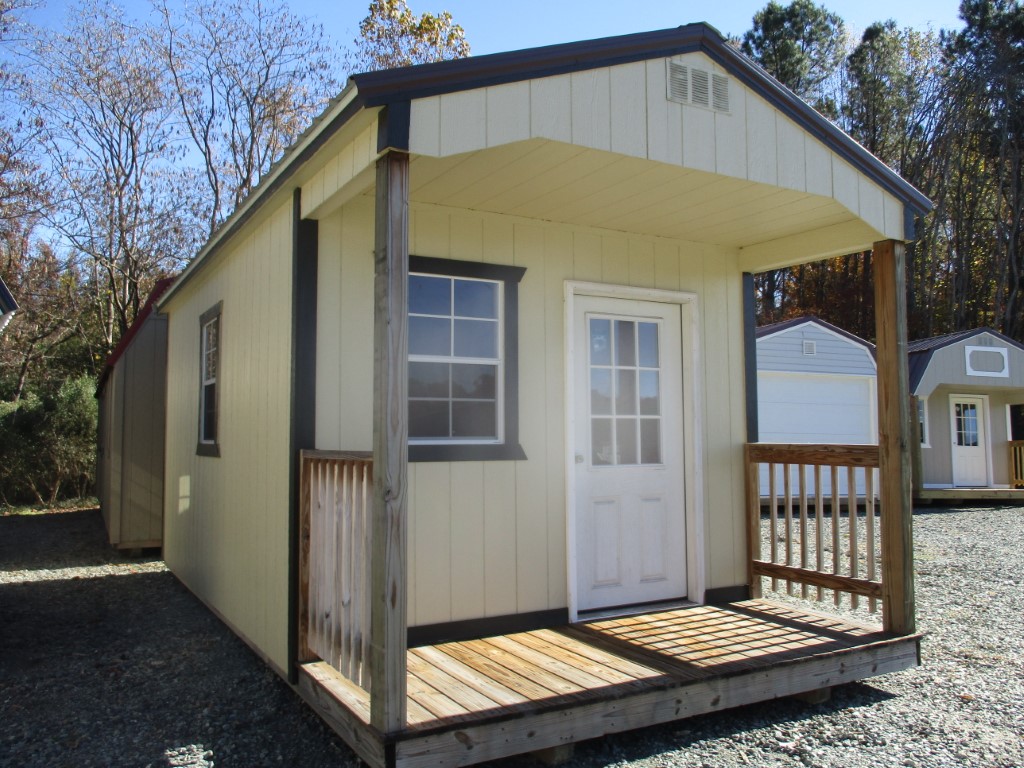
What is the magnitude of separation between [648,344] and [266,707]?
122 inches

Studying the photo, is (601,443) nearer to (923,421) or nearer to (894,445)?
(894,445)

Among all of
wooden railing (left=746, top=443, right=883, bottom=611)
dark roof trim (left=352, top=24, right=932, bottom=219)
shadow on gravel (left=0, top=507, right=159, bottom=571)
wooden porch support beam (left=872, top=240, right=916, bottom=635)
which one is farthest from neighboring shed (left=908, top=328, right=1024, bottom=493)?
shadow on gravel (left=0, top=507, right=159, bottom=571)

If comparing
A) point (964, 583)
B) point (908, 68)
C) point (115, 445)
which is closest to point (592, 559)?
point (964, 583)

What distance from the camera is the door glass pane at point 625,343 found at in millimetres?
5305

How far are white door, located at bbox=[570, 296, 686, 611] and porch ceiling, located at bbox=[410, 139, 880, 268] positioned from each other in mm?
594

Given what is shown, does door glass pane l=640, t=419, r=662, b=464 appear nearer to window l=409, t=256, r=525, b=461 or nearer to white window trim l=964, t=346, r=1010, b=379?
window l=409, t=256, r=525, b=461

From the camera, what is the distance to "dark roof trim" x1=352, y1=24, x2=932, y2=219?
321 centimetres

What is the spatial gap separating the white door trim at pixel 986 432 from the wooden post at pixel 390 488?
16021mm

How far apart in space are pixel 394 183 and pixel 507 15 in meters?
14.9

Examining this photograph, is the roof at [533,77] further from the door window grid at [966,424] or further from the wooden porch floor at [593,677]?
the door window grid at [966,424]

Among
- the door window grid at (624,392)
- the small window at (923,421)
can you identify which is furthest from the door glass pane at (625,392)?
the small window at (923,421)

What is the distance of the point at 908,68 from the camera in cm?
2555

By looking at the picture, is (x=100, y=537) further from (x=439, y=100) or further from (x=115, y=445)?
(x=439, y=100)

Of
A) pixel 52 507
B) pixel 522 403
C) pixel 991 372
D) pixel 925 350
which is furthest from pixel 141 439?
pixel 991 372
